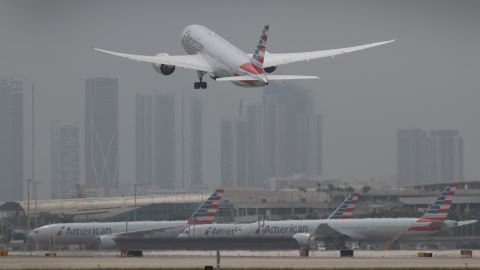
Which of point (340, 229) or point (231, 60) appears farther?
point (340, 229)

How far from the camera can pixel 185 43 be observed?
429 feet

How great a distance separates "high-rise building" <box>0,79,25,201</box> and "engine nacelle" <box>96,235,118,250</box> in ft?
115

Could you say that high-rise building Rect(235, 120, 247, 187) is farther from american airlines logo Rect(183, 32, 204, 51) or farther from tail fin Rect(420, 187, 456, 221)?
american airlines logo Rect(183, 32, 204, 51)

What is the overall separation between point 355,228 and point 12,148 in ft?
182

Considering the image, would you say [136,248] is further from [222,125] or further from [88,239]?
[222,125]

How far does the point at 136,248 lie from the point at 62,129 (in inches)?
3033

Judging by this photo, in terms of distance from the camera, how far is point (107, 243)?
472 feet

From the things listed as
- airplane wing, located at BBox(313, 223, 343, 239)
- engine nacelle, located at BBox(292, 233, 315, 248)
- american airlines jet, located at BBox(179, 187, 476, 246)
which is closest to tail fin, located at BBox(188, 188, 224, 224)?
american airlines jet, located at BBox(179, 187, 476, 246)

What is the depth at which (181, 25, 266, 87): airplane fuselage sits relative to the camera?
367 ft

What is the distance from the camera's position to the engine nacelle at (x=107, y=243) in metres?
141

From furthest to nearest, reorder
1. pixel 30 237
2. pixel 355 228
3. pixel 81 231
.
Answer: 1. pixel 81 231
2. pixel 30 237
3. pixel 355 228

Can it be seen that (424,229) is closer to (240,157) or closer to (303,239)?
(303,239)

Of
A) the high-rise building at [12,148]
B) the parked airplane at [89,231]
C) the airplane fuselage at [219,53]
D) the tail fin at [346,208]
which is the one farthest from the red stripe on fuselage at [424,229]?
the high-rise building at [12,148]

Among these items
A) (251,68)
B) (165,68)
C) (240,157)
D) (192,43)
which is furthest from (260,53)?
(240,157)
